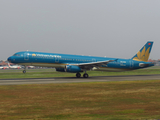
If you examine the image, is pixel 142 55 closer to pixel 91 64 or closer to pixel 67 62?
pixel 91 64

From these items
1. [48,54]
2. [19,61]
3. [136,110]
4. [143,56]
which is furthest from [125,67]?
[136,110]

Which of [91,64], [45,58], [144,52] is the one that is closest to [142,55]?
[144,52]

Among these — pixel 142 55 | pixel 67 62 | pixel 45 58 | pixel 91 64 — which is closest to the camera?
pixel 45 58

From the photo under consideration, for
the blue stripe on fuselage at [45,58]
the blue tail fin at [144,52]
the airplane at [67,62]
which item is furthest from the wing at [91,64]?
the blue tail fin at [144,52]

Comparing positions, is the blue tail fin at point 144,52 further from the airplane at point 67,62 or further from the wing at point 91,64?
the wing at point 91,64

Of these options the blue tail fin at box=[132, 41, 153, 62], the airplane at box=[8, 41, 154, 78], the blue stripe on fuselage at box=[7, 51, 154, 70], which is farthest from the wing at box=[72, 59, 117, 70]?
the blue tail fin at box=[132, 41, 153, 62]

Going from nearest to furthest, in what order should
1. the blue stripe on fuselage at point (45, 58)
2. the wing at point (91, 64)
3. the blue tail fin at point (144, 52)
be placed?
the blue stripe on fuselage at point (45, 58)
the wing at point (91, 64)
the blue tail fin at point (144, 52)

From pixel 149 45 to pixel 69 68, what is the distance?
70.8 feet

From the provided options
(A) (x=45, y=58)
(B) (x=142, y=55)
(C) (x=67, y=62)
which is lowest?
(C) (x=67, y=62)

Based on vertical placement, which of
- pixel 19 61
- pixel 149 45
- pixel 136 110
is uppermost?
pixel 149 45

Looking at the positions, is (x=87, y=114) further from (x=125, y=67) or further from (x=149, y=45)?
(x=149, y=45)

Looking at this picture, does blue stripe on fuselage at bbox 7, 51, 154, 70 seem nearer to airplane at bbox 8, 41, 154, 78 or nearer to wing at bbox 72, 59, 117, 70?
airplane at bbox 8, 41, 154, 78

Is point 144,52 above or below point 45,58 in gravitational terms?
above

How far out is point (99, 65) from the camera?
138 ft
